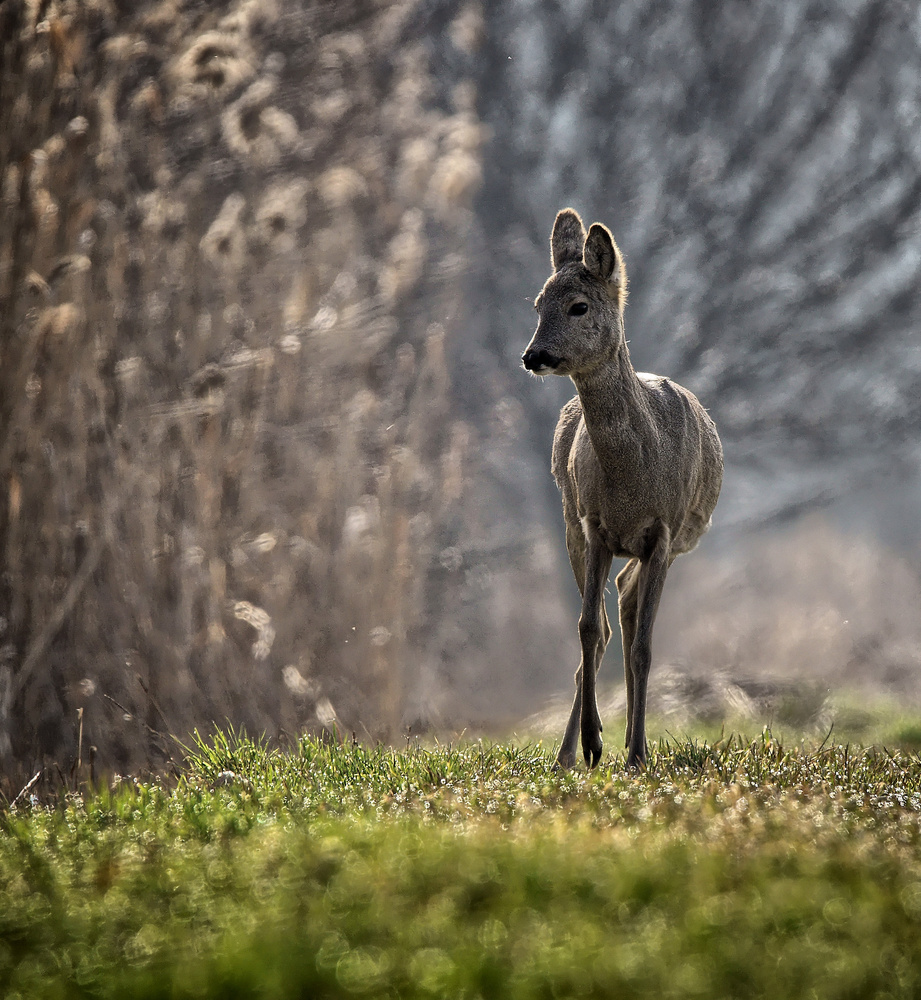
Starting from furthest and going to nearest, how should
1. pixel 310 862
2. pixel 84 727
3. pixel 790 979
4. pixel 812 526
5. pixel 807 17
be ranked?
1. pixel 812 526
2. pixel 807 17
3. pixel 84 727
4. pixel 310 862
5. pixel 790 979

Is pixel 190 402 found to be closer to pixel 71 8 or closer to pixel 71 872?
pixel 71 8

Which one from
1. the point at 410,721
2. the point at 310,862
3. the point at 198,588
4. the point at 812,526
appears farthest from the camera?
the point at 812,526

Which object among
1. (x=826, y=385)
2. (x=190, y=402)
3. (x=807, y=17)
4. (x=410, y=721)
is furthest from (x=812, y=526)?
(x=190, y=402)

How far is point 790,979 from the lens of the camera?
2512mm

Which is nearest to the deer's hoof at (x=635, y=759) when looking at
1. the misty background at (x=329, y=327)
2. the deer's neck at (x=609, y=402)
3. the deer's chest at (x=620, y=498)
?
the deer's chest at (x=620, y=498)

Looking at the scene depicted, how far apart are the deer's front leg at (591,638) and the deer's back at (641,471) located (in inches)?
3.8

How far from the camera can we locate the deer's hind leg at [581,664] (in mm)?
6179

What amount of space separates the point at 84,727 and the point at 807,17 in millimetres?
10940

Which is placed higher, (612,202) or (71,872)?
(612,202)

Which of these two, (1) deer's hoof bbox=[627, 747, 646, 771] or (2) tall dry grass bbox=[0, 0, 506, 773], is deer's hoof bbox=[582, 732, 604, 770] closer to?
(1) deer's hoof bbox=[627, 747, 646, 771]

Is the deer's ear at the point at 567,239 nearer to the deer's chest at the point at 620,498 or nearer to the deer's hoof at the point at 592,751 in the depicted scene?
the deer's chest at the point at 620,498

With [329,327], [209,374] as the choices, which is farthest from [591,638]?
[329,327]

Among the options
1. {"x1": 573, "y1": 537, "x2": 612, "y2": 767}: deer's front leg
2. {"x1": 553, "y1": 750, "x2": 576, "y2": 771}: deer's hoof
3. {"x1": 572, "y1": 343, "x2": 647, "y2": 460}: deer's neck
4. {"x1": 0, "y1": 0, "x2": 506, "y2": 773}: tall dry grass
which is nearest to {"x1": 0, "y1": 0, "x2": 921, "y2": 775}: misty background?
{"x1": 0, "y1": 0, "x2": 506, "y2": 773}: tall dry grass

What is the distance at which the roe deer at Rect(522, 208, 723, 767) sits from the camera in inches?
220
